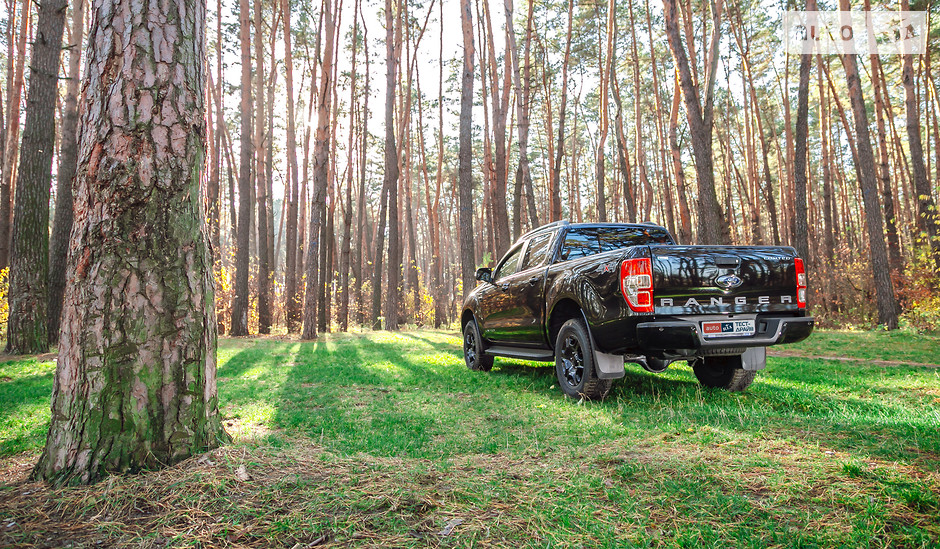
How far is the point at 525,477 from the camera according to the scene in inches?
119

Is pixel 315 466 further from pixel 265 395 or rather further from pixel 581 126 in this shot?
pixel 581 126

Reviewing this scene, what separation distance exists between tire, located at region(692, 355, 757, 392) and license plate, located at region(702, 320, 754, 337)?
1.03 m

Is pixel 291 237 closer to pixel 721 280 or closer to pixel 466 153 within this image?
pixel 466 153

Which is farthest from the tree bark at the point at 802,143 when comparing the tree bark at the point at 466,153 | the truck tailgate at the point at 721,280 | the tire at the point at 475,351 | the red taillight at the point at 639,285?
the red taillight at the point at 639,285

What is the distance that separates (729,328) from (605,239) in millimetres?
2080

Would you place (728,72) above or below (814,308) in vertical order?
above

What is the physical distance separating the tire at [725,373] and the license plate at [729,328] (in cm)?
103

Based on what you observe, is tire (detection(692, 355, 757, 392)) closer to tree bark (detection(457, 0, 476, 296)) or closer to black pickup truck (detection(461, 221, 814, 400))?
black pickup truck (detection(461, 221, 814, 400))

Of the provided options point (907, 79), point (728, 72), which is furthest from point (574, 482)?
point (728, 72)

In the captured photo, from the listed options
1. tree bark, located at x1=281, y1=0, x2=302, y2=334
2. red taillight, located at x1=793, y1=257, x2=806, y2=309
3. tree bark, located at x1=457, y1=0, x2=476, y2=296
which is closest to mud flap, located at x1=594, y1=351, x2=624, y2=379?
red taillight, located at x1=793, y1=257, x2=806, y2=309

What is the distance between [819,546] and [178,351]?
3.31 m

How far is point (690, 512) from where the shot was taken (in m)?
2.49

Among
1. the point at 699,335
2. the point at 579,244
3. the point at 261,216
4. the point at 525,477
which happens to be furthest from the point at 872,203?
the point at 261,216

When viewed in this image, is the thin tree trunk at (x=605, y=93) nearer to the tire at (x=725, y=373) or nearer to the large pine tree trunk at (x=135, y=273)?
the tire at (x=725, y=373)
